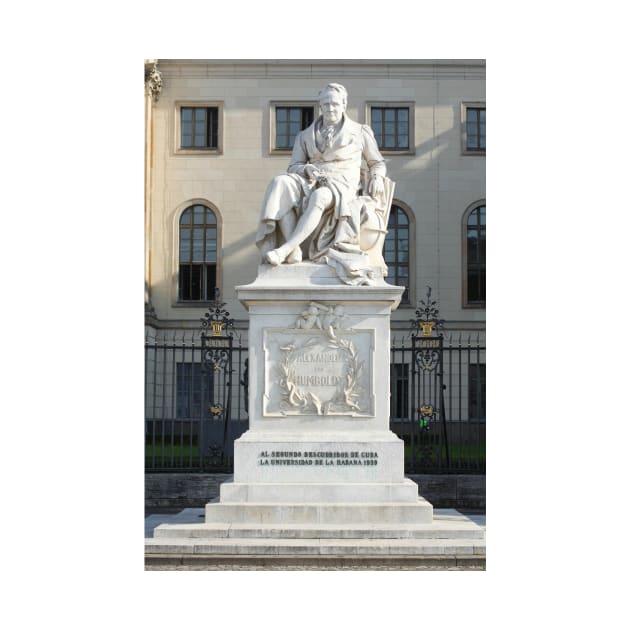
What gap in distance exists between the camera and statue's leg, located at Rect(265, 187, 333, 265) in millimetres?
10359

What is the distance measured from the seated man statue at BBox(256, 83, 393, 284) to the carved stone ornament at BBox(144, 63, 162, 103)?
22.1m

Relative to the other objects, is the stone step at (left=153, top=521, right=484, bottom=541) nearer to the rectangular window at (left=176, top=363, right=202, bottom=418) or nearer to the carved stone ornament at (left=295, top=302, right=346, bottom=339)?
the carved stone ornament at (left=295, top=302, right=346, bottom=339)

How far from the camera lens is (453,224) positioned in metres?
32.8

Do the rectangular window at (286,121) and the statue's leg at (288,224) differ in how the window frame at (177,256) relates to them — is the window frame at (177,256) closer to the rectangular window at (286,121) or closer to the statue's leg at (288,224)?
the rectangular window at (286,121)

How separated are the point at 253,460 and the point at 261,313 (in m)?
1.56

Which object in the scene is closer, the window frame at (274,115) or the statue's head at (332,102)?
the statue's head at (332,102)

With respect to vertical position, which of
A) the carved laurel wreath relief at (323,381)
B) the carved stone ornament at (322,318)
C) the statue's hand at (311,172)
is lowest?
the carved laurel wreath relief at (323,381)

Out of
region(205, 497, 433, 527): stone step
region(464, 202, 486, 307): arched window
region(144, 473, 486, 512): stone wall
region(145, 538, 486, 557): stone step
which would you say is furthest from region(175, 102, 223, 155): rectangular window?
region(145, 538, 486, 557): stone step

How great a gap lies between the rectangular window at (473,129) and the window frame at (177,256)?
892cm

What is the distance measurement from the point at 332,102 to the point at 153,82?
2301 centimetres

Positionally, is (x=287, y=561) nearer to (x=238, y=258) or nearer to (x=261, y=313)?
(x=261, y=313)

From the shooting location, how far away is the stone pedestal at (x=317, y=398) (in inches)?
384

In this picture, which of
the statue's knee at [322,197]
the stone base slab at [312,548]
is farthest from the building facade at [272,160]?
the stone base slab at [312,548]

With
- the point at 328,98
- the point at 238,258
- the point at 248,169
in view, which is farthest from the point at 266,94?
the point at 328,98
